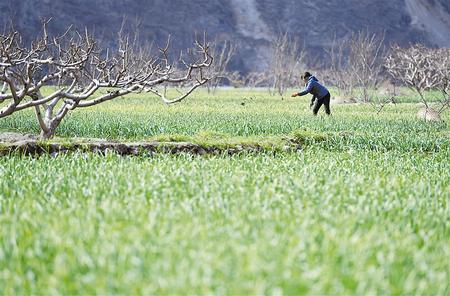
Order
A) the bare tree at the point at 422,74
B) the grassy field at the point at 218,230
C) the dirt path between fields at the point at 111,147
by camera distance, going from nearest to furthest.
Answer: the grassy field at the point at 218,230, the dirt path between fields at the point at 111,147, the bare tree at the point at 422,74

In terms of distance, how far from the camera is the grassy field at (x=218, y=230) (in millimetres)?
4000

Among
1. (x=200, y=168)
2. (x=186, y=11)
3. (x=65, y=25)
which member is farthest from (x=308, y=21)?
(x=200, y=168)

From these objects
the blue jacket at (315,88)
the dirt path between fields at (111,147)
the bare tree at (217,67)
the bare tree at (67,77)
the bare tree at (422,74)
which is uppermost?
the bare tree at (67,77)

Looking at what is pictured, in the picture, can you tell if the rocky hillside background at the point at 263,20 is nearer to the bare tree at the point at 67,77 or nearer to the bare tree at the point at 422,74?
the bare tree at the point at 422,74

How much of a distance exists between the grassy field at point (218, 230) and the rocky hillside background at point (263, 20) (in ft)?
256

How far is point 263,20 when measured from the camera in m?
96.8

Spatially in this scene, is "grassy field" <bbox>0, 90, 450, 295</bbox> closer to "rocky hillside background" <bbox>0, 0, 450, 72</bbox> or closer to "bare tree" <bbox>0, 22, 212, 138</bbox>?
"bare tree" <bbox>0, 22, 212, 138</bbox>

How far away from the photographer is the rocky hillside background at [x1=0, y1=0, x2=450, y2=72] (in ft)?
288

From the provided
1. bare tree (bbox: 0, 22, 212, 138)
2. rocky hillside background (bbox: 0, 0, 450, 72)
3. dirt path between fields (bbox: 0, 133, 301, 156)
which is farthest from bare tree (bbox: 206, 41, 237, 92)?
dirt path between fields (bbox: 0, 133, 301, 156)

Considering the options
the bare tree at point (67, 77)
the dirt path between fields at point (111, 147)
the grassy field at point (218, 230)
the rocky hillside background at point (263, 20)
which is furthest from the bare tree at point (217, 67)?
the grassy field at point (218, 230)

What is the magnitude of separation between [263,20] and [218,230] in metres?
93.8

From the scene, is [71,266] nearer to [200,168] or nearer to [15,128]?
[200,168]

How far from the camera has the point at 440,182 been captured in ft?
28.5

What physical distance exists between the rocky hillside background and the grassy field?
7815 cm
